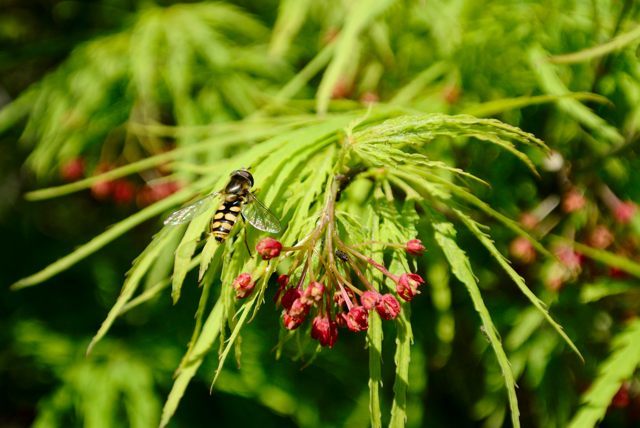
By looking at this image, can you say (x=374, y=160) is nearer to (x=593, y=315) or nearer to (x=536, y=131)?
(x=536, y=131)

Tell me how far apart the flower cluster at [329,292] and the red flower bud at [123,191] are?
0.87 m

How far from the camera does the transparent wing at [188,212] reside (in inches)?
26.1

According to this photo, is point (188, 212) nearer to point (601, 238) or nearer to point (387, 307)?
point (387, 307)

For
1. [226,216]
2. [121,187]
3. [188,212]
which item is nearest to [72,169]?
[121,187]

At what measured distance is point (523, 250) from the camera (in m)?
1.05

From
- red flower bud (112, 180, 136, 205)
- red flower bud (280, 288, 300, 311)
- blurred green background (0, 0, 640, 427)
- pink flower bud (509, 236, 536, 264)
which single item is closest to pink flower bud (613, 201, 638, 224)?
blurred green background (0, 0, 640, 427)

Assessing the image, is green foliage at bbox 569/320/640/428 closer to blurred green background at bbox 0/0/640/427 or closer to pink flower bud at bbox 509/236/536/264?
blurred green background at bbox 0/0/640/427

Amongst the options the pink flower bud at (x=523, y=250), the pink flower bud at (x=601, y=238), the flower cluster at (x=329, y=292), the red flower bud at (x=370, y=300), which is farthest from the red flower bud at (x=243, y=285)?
the pink flower bud at (x=601, y=238)

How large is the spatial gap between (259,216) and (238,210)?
3 cm

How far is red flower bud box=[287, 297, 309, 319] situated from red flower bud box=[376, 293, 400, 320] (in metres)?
0.07

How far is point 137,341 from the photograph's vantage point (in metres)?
1.38

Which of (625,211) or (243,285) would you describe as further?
(625,211)

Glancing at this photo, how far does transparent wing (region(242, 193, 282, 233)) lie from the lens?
61cm

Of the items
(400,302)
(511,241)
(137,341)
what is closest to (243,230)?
(400,302)
